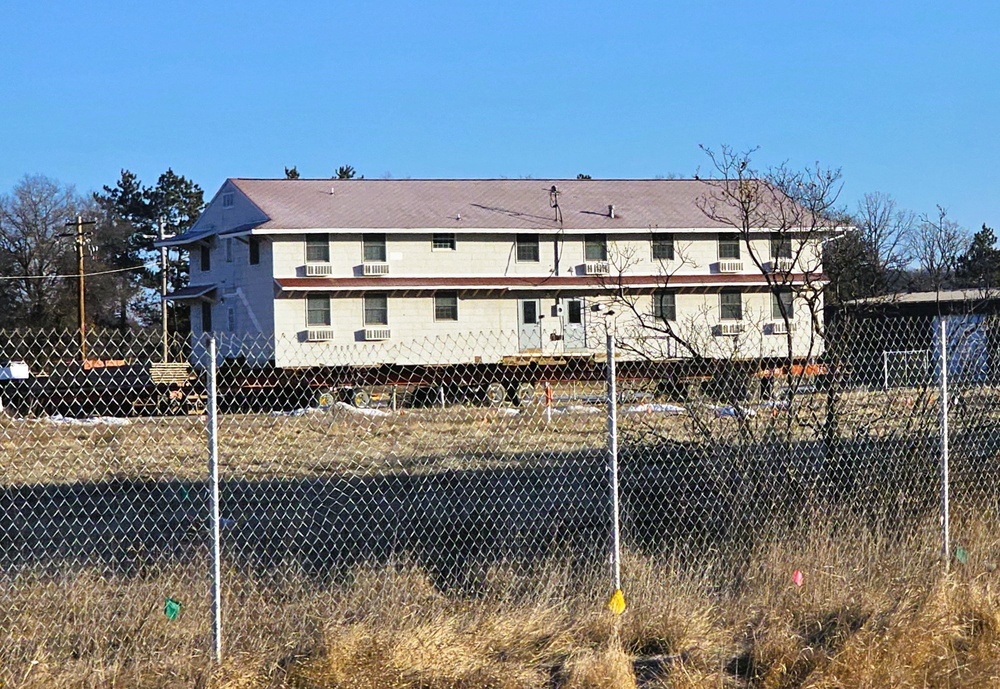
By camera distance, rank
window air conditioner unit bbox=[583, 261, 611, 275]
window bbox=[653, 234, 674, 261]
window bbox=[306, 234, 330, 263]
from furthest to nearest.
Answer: window bbox=[653, 234, 674, 261] → window air conditioner unit bbox=[583, 261, 611, 275] → window bbox=[306, 234, 330, 263]

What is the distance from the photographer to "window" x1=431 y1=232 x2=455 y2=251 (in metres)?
33.0

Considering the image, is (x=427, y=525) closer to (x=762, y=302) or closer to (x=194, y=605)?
(x=194, y=605)

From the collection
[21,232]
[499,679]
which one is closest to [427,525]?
[499,679]

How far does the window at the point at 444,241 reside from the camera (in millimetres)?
32969

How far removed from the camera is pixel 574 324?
33.7 meters

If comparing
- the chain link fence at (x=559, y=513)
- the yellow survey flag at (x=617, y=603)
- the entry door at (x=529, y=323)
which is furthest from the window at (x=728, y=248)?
the yellow survey flag at (x=617, y=603)

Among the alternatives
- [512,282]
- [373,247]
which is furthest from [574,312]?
[373,247]

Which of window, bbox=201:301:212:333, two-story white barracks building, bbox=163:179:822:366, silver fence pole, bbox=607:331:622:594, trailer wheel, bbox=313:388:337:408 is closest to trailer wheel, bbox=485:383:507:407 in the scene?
silver fence pole, bbox=607:331:622:594

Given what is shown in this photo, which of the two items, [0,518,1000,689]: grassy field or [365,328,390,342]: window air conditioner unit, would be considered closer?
[0,518,1000,689]: grassy field

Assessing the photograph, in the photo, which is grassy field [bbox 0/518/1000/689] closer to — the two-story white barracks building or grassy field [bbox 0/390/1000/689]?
grassy field [bbox 0/390/1000/689]

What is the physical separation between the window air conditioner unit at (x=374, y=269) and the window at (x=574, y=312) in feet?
17.9

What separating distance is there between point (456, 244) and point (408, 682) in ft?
91.5

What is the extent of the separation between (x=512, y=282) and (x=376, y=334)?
13.8 feet

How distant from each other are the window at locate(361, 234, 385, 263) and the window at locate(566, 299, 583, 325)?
563 cm
